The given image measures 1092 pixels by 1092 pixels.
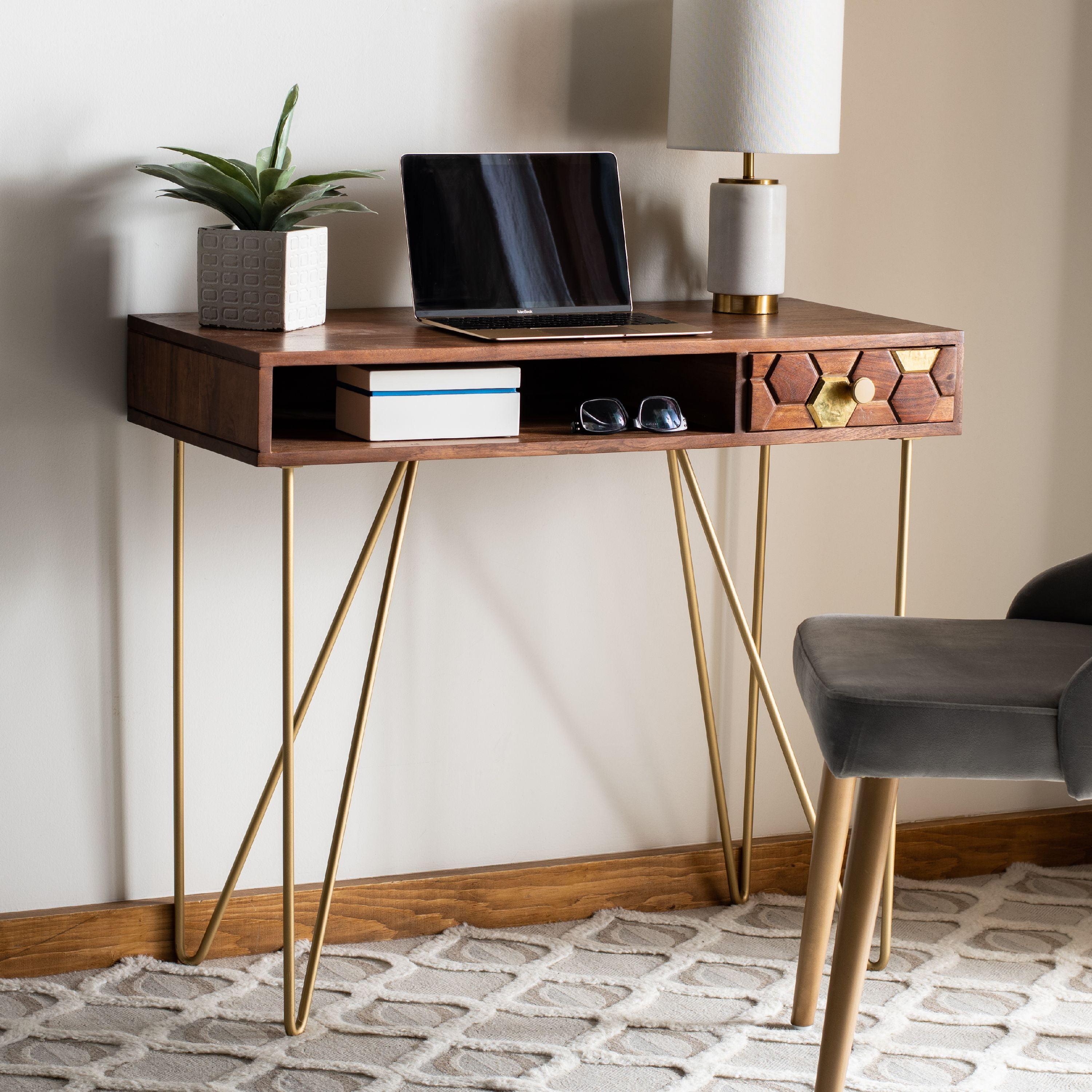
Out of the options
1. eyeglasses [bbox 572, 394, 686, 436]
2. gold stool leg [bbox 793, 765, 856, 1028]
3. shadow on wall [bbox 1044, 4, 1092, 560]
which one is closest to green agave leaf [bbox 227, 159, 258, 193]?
eyeglasses [bbox 572, 394, 686, 436]

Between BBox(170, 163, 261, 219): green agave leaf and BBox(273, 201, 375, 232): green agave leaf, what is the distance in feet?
0.10

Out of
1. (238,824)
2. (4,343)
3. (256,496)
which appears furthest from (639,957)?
(4,343)

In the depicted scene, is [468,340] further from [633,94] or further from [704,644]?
[704,644]

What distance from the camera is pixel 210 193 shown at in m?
1.96

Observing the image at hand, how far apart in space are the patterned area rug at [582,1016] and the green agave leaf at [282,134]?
105cm

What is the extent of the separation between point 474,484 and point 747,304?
451 millimetres

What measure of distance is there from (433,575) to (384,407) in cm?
53

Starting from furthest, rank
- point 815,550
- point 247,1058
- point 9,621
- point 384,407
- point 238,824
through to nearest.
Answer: point 815,550, point 238,824, point 9,621, point 247,1058, point 384,407

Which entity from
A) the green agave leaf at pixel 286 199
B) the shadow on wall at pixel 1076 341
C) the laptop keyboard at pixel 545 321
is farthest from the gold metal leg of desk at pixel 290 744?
the shadow on wall at pixel 1076 341

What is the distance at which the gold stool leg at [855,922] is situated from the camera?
168 centimetres

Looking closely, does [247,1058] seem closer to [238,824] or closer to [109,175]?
[238,824]

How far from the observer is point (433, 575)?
2.31 meters

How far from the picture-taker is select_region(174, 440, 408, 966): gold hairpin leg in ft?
6.86

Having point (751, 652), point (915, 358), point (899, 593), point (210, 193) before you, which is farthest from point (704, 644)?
point (210, 193)
